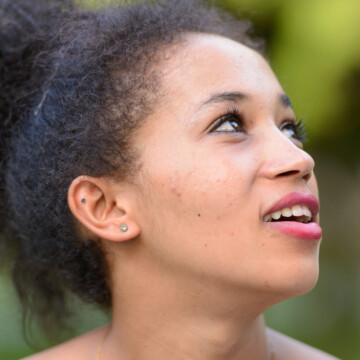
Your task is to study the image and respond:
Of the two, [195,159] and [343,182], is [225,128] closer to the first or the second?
[195,159]

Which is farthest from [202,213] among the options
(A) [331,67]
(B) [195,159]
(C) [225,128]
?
(A) [331,67]

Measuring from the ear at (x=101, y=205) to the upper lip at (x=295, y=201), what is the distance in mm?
466

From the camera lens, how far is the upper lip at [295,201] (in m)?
1.70

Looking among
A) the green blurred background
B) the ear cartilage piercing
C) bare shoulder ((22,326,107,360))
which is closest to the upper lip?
the ear cartilage piercing

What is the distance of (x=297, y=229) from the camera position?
67.9 inches

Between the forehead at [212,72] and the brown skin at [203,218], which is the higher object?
the forehead at [212,72]

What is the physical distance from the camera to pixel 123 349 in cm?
204

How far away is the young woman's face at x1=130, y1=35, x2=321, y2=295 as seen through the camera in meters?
1.71

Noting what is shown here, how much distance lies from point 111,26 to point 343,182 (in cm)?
267

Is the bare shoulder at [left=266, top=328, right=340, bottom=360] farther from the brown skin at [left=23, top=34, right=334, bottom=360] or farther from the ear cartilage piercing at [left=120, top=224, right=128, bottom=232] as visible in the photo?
the ear cartilage piercing at [left=120, top=224, right=128, bottom=232]

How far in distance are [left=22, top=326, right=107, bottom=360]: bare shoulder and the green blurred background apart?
145cm

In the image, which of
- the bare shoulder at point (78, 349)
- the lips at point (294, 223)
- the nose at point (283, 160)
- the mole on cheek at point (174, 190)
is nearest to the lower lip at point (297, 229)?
the lips at point (294, 223)

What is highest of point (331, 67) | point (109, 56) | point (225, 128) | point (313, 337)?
point (331, 67)

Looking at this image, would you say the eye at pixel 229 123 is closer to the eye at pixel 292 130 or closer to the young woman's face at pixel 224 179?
the young woman's face at pixel 224 179
